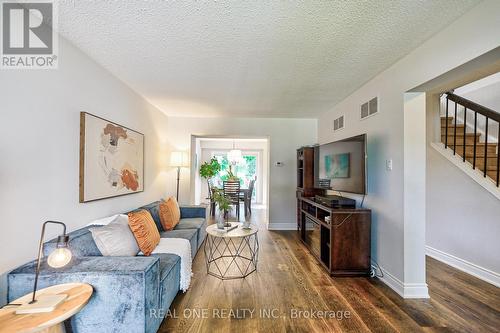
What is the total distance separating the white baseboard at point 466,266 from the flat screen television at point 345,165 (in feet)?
5.69

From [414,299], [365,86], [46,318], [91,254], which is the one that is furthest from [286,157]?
[46,318]

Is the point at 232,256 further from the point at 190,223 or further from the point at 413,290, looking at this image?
the point at 413,290

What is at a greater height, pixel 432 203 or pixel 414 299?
pixel 432 203

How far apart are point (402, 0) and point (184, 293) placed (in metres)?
3.19

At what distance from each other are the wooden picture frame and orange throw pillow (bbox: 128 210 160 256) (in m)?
0.51

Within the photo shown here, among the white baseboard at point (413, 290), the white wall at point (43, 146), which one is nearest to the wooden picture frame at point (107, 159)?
the white wall at point (43, 146)

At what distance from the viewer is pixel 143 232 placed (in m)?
2.22

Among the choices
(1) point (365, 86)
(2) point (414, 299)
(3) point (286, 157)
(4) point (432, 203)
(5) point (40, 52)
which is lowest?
(2) point (414, 299)

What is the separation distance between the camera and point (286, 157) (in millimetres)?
4977

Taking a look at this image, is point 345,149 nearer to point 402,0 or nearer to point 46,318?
point 402,0

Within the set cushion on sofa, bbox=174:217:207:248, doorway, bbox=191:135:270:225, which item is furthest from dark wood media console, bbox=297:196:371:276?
doorway, bbox=191:135:270:225

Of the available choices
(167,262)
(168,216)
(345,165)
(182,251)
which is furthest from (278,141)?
(167,262)

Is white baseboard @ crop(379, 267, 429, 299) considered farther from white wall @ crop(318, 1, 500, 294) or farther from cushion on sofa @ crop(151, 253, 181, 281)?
cushion on sofa @ crop(151, 253, 181, 281)

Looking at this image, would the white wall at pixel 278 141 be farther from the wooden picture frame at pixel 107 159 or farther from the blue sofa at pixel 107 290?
the blue sofa at pixel 107 290
